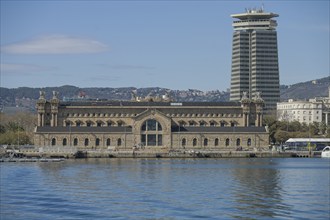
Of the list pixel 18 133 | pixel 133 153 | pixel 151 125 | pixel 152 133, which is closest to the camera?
pixel 133 153

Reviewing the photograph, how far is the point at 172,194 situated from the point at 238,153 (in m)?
65.0

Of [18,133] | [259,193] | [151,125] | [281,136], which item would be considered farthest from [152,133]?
[259,193]

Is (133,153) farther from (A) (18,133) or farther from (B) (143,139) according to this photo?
(A) (18,133)

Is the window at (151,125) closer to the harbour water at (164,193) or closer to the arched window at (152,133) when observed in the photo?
the arched window at (152,133)

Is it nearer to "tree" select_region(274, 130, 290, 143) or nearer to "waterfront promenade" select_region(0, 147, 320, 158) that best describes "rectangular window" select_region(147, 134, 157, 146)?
"waterfront promenade" select_region(0, 147, 320, 158)

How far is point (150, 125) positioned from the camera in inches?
5325

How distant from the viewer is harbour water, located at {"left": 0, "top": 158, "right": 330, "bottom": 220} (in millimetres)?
53656

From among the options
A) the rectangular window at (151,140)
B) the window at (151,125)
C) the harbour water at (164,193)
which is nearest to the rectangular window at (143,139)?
the rectangular window at (151,140)

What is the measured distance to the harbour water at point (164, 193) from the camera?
53.7 metres

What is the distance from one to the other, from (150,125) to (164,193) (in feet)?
233

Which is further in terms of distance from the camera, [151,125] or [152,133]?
[151,125]

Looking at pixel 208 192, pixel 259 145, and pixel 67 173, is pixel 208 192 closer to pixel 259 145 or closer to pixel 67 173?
pixel 67 173

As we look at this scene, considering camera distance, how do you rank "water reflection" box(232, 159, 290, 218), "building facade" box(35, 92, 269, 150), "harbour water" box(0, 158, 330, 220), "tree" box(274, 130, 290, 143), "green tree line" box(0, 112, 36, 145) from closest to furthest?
"harbour water" box(0, 158, 330, 220), "water reflection" box(232, 159, 290, 218), "building facade" box(35, 92, 269, 150), "green tree line" box(0, 112, 36, 145), "tree" box(274, 130, 290, 143)

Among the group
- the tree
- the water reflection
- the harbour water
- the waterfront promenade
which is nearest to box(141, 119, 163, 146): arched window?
the waterfront promenade
